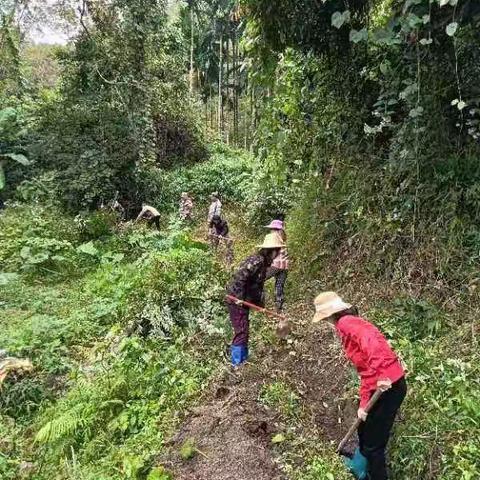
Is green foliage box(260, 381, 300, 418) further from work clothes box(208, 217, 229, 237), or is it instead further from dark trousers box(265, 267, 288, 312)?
work clothes box(208, 217, 229, 237)

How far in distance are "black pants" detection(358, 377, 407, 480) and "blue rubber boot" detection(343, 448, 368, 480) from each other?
133mm

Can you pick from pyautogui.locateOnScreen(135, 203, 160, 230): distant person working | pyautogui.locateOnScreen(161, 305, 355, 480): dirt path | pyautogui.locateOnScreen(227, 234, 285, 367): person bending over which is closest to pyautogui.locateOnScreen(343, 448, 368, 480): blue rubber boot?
pyautogui.locateOnScreen(161, 305, 355, 480): dirt path

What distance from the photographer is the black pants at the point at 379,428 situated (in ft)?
13.9

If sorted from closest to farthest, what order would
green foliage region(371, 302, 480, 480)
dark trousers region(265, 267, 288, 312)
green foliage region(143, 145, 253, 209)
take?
green foliage region(371, 302, 480, 480) → dark trousers region(265, 267, 288, 312) → green foliage region(143, 145, 253, 209)

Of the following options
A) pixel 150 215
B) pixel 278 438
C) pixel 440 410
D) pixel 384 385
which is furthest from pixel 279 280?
pixel 150 215

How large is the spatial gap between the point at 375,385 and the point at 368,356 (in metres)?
0.21

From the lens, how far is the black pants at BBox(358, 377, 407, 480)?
423cm

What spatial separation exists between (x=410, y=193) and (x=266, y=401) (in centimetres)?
330

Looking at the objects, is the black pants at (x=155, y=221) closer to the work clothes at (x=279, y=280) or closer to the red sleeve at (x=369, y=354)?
the work clothes at (x=279, y=280)

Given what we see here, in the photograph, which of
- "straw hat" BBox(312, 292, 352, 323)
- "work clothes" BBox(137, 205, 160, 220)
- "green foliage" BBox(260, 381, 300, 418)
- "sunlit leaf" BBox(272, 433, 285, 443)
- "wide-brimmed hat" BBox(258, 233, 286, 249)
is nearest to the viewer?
"straw hat" BBox(312, 292, 352, 323)

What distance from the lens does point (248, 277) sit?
21.3ft

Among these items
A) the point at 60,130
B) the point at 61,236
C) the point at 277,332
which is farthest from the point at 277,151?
the point at 60,130

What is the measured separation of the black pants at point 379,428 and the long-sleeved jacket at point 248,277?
2.48m

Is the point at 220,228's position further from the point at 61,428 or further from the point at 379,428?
the point at 379,428
